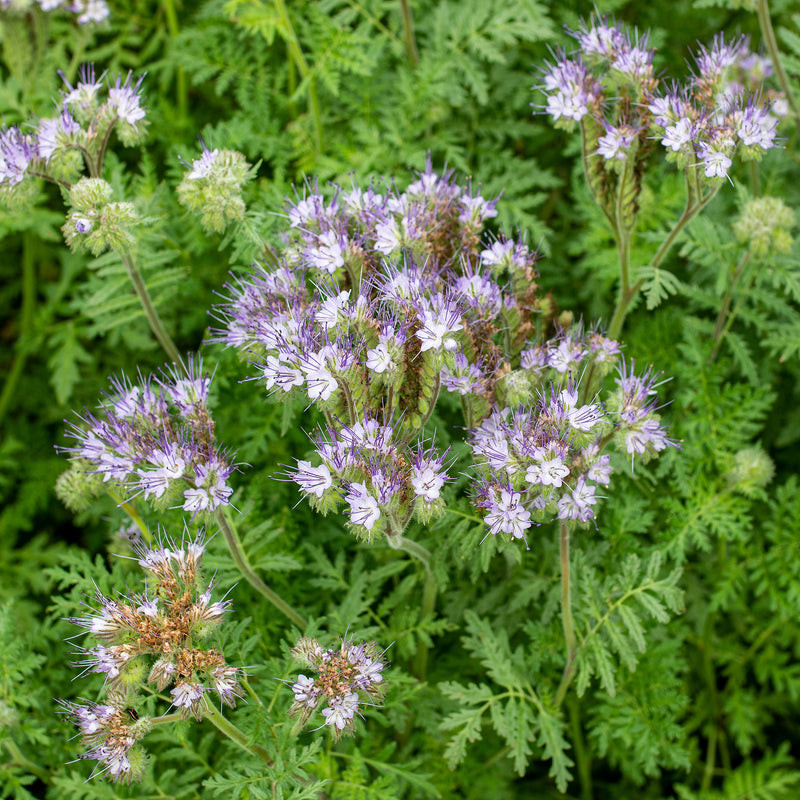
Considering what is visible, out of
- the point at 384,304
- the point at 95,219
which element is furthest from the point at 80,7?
the point at 384,304

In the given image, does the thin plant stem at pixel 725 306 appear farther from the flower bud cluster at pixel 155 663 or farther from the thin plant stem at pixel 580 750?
the flower bud cluster at pixel 155 663

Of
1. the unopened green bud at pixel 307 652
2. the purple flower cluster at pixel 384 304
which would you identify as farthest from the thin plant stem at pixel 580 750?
the purple flower cluster at pixel 384 304

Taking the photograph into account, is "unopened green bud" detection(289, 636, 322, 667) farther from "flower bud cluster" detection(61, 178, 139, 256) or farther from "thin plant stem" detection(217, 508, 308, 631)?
"flower bud cluster" detection(61, 178, 139, 256)

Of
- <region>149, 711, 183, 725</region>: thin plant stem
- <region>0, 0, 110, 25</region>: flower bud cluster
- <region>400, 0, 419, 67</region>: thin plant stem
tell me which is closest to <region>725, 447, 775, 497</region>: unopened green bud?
<region>149, 711, 183, 725</region>: thin plant stem

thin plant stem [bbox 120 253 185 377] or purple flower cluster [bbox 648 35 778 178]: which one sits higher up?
purple flower cluster [bbox 648 35 778 178]

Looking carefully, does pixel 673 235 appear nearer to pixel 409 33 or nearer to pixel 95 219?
pixel 409 33

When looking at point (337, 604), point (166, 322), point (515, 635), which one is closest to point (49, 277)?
point (166, 322)
